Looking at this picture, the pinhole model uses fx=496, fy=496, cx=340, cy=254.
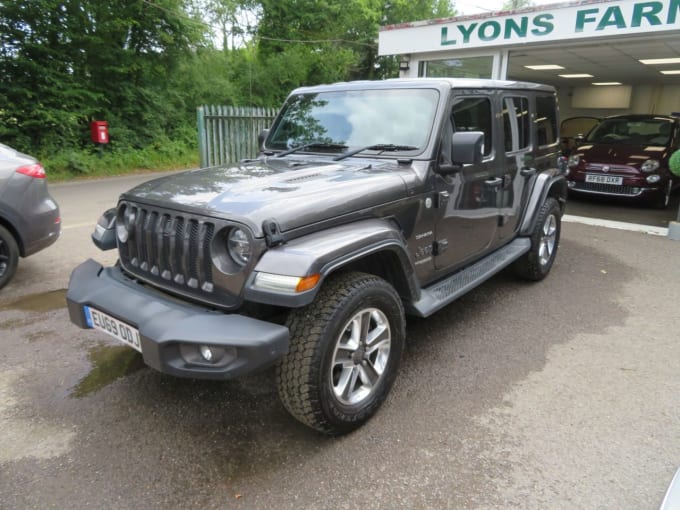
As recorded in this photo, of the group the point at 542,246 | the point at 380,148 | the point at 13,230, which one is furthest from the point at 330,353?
the point at 13,230

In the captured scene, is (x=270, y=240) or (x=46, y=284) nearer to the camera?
(x=270, y=240)

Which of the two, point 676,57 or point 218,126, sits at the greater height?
point 676,57

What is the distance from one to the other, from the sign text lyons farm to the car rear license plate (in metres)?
2.48

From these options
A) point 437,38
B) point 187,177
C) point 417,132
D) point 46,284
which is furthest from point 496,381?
point 437,38

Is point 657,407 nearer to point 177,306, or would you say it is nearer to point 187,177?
point 177,306

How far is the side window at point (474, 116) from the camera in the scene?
362cm

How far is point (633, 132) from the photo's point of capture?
33.2ft

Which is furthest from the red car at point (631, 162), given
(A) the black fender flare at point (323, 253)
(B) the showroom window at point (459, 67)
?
(A) the black fender flare at point (323, 253)

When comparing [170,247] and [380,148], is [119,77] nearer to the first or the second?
[380,148]

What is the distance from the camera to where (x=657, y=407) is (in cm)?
301

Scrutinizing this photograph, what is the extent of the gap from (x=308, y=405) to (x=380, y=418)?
646 millimetres

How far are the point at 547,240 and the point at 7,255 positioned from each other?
5.41m

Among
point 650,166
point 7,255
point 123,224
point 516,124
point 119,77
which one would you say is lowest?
point 7,255

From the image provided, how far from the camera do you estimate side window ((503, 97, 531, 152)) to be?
4.34m
